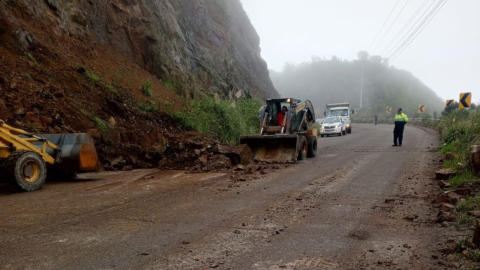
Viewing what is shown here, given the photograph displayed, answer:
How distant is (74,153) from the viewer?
9703 mm

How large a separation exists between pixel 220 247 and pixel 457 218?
11.6 ft

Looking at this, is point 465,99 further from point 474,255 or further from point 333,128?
point 474,255

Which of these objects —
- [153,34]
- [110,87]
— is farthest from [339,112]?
[110,87]

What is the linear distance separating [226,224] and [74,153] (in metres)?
5.47

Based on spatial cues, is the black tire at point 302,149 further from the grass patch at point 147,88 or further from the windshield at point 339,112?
the windshield at point 339,112

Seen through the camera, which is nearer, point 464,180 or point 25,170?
point 464,180

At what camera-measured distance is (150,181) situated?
9.84m

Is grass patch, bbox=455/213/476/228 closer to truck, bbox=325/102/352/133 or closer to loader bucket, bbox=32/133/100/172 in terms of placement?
loader bucket, bbox=32/133/100/172

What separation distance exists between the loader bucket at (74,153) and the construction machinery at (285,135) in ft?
19.5

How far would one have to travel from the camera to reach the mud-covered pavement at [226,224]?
4414 millimetres

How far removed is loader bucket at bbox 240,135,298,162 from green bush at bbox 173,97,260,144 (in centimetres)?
405

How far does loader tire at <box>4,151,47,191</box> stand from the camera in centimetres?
815

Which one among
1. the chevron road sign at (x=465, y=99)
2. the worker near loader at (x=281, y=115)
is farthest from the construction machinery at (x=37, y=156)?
the chevron road sign at (x=465, y=99)

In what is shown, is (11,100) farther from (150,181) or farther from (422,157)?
(422,157)
